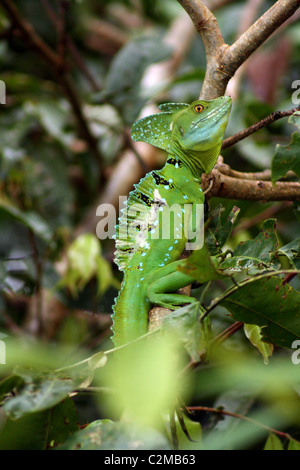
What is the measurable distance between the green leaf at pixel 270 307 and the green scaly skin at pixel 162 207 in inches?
9.5

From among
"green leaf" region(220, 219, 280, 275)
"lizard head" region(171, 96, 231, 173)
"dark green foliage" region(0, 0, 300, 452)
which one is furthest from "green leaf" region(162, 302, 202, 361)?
"lizard head" region(171, 96, 231, 173)

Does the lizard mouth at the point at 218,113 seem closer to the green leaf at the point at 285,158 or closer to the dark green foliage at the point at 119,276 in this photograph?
the dark green foliage at the point at 119,276

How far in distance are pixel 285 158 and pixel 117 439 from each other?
61 centimetres

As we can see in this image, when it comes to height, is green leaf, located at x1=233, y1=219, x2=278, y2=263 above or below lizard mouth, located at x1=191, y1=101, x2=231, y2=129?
below

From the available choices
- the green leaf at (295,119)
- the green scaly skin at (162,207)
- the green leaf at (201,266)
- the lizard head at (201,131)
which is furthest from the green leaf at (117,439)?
the lizard head at (201,131)

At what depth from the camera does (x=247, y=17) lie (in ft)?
9.40

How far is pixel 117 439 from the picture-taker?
0.78m

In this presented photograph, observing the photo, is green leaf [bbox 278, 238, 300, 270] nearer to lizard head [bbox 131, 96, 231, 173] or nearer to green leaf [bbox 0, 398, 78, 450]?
lizard head [bbox 131, 96, 231, 173]

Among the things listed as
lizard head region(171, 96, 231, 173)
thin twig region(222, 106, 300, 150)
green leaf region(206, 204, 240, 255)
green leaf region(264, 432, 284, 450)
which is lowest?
green leaf region(264, 432, 284, 450)

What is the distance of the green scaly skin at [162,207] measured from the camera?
1232mm

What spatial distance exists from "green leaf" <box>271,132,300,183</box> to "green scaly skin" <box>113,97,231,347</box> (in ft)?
1.04

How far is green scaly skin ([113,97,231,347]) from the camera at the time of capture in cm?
123

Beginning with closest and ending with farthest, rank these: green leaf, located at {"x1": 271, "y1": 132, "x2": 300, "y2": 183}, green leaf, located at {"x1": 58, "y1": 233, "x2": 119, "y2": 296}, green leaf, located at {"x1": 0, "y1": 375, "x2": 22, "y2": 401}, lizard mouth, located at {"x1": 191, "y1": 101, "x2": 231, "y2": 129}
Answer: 1. green leaf, located at {"x1": 0, "y1": 375, "x2": 22, "y2": 401}
2. green leaf, located at {"x1": 271, "y1": 132, "x2": 300, "y2": 183}
3. lizard mouth, located at {"x1": 191, "y1": 101, "x2": 231, "y2": 129}
4. green leaf, located at {"x1": 58, "y1": 233, "x2": 119, "y2": 296}

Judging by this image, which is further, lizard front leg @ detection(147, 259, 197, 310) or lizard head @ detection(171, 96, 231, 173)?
lizard head @ detection(171, 96, 231, 173)
